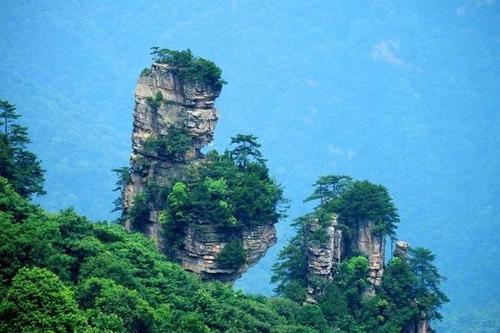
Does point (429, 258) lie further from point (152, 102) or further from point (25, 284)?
point (25, 284)

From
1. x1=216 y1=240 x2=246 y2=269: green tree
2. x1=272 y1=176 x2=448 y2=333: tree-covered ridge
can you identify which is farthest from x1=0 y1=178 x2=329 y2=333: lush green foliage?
x1=272 y1=176 x2=448 y2=333: tree-covered ridge

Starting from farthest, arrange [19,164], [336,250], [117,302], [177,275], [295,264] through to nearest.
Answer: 1. [295,264]
2. [336,250]
3. [19,164]
4. [177,275]
5. [117,302]

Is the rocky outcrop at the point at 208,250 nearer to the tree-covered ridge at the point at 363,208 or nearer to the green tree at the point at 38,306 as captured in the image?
the tree-covered ridge at the point at 363,208

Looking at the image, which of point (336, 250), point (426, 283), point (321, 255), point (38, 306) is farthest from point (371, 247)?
point (38, 306)

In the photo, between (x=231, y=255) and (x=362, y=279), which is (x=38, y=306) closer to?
(x=231, y=255)

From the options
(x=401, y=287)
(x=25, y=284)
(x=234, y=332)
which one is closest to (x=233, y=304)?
(x=234, y=332)

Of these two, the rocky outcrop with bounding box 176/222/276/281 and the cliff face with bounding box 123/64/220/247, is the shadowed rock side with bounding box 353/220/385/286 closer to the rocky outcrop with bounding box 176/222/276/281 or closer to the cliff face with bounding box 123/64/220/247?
the rocky outcrop with bounding box 176/222/276/281

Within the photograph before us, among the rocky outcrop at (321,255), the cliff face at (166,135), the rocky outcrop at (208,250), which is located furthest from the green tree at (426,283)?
the rocky outcrop at (208,250)
